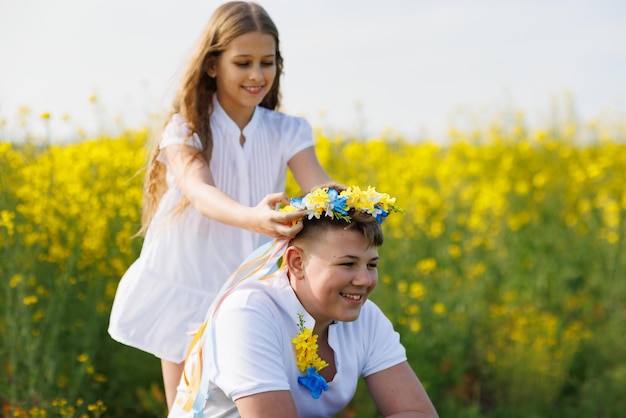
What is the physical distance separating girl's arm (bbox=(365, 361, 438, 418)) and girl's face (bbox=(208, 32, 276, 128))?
0.92 m

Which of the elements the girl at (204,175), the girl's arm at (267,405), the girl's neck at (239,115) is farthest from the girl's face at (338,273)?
the girl's neck at (239,115)

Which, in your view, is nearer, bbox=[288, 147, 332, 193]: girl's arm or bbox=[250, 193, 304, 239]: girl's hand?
bbox=[250, 193, 304, 239]: girl's hand

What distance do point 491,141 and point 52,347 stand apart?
444 cm

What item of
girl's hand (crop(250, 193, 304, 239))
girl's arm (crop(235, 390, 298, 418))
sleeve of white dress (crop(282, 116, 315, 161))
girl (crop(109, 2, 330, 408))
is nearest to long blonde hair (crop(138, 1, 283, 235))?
girl (crop(109, 2, 330, 408))

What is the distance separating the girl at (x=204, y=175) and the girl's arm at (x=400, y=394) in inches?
25.3

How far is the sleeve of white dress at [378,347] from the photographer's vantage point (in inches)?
89.2

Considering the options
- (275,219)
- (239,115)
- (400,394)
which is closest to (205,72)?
(239,115)

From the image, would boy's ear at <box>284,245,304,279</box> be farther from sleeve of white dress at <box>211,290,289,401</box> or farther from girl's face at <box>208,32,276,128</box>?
girl's face at <box>208,32,276,128</box>

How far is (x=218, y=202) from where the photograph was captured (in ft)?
7.78

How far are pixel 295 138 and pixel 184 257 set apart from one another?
53 cm

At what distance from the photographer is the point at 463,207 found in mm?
5637

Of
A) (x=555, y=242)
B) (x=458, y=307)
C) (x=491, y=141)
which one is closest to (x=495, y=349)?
(x=458, y=307)

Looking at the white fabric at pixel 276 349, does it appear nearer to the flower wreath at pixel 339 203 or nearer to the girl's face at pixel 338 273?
the girl's face at pixel 338 273

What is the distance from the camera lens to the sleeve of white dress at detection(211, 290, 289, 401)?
1961 mm
